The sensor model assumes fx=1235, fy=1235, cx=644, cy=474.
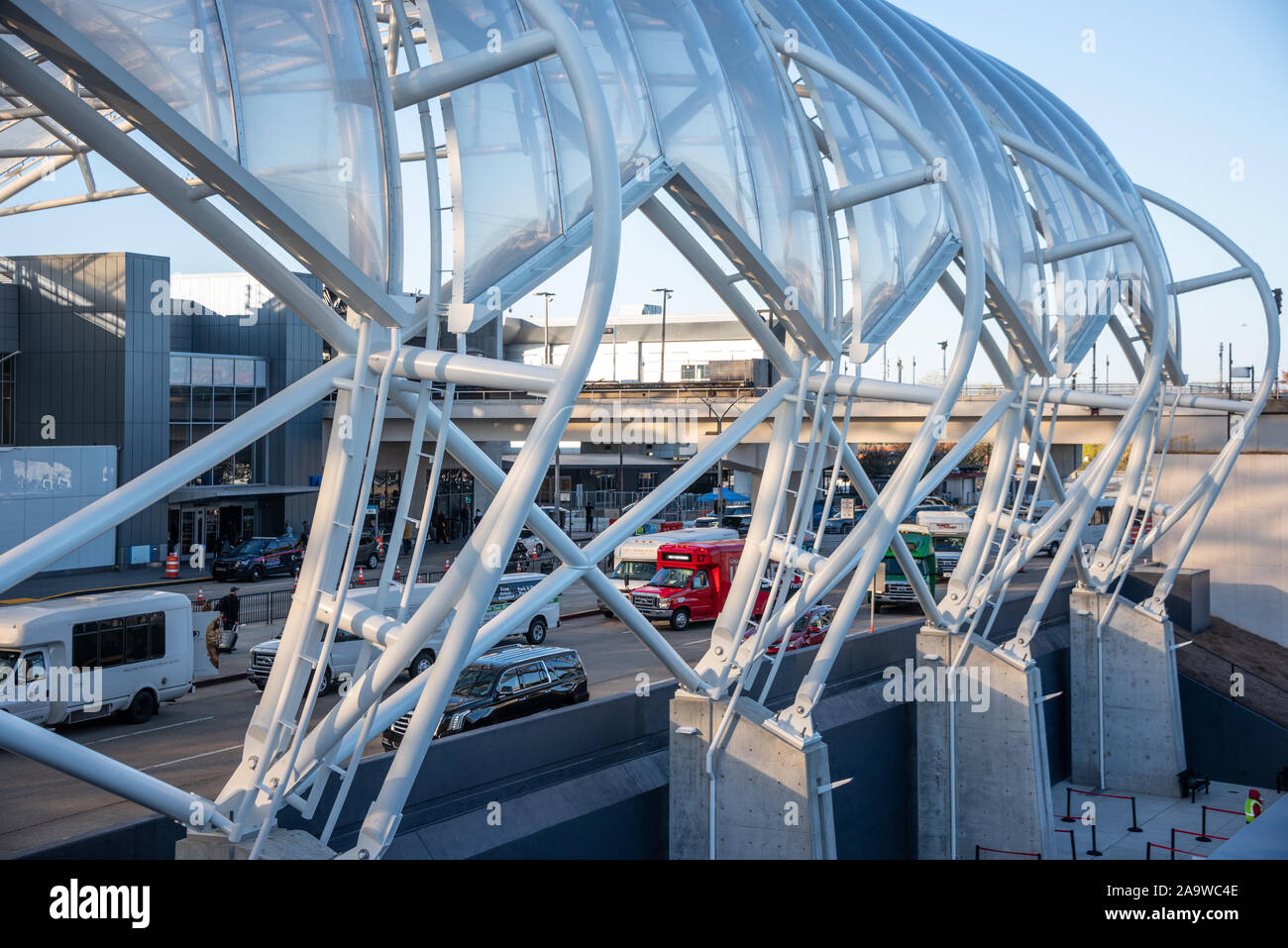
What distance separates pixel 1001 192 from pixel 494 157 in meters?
13.3

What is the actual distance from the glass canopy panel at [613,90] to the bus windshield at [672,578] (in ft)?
70.9

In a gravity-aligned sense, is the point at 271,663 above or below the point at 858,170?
below

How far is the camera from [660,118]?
46.8 ft

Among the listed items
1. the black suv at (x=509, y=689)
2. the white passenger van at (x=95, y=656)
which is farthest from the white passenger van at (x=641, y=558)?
the white passenger van at (x=95, y=656)

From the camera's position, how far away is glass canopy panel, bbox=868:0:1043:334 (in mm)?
21578

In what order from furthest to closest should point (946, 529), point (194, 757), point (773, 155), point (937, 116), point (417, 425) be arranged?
point (946, 529) → point (937, 116) → point (194, 757) → point (773, 155) → point (417, 425)

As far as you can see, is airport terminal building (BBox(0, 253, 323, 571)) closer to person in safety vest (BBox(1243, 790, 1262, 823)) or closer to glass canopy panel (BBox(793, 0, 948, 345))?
glass canopy panel (BBox(793, 0, 948, 345))

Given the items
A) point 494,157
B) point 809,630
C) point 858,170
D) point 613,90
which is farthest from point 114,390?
point 494,157

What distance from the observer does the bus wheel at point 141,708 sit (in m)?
21.1

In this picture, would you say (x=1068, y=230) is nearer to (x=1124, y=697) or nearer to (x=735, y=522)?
(x=1124, y=697)

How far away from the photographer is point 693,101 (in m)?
14.7

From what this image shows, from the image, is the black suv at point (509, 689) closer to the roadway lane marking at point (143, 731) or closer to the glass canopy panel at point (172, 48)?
the roadway lane marking at point (143, 731)

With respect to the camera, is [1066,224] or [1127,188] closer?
[1066,224]

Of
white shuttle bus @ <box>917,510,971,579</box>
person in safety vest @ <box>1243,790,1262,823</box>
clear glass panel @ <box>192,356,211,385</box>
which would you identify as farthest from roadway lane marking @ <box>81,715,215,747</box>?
white shuttle bus @ <box>917,510,971,579</box>
